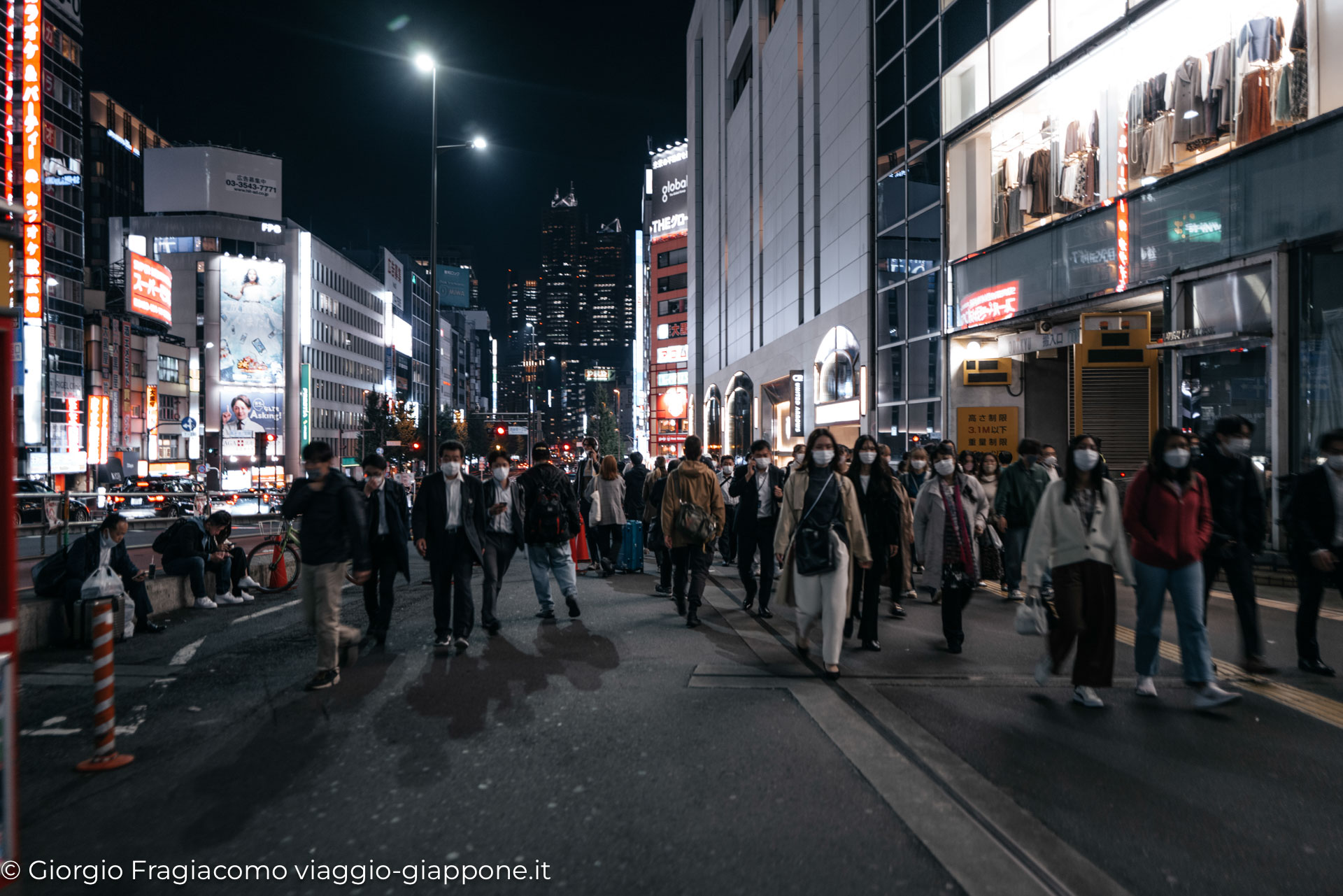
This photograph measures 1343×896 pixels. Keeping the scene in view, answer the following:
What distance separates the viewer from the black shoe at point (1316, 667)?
592 cm

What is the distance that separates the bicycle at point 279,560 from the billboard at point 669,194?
84.3 m

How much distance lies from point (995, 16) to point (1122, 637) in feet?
50.1

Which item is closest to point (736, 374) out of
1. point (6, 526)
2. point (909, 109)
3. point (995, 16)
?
point (909, 109)

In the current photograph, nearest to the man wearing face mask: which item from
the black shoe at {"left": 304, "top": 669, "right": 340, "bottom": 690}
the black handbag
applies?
the black handbag

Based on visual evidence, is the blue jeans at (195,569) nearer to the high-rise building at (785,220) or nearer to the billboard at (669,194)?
the high-rise building at (785,220)

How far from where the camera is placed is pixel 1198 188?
1219 centimetres

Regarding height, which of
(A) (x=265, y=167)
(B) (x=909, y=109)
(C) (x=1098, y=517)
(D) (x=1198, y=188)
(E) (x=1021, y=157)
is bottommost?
(C) (x=1098, y=517)

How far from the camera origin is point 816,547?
609 centimetres

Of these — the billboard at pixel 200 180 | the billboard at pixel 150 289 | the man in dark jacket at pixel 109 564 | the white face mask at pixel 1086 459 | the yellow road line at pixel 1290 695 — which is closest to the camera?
the yellow road line at pixel 1290 695

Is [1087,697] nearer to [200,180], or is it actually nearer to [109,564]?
[109,564]

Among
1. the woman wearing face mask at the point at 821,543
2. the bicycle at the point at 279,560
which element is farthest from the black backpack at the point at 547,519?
the bicycle at the point at 279,560

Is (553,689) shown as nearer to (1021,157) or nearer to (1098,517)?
(1098,517)

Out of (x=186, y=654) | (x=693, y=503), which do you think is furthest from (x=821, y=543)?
(x=186, y=654)

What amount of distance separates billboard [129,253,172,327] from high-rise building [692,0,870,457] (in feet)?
132
